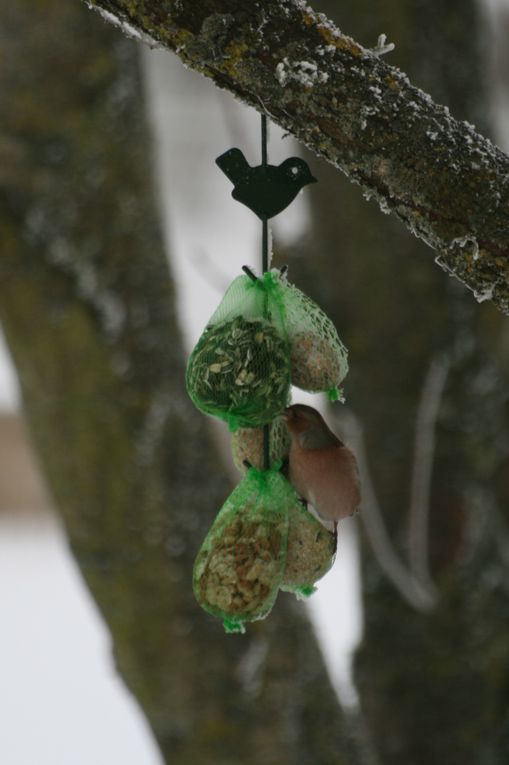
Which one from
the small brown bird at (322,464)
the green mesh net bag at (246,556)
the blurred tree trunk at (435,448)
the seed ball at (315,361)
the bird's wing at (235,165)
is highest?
the blurred tree trunk at (435,448)

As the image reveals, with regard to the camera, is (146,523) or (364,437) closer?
(146,523)

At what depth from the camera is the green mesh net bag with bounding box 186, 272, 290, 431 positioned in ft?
4.33

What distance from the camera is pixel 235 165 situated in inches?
50.5

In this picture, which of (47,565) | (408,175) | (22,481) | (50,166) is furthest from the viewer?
(22,481)

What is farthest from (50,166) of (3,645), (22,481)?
(22,481)

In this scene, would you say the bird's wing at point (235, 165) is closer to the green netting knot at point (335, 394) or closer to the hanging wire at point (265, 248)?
the hanging wire at point (265, 248)

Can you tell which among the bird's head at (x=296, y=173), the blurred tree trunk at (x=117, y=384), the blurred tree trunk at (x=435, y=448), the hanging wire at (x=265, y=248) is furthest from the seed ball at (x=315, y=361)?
the blurred tree trunk at (x=435, y=448)

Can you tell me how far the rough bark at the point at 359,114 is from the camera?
1.12 m

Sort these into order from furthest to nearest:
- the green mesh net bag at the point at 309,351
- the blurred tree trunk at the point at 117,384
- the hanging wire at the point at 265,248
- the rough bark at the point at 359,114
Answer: the blurred tree trunk at the point at 117,384
the green mesh net bag at the point at 309,351
the hanging wire at the point at 265,248
the rough bark at the point at 359,114

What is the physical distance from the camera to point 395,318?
3139 millimetres

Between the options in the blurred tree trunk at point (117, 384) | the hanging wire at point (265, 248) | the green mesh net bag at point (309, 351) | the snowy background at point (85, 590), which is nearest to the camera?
the hanging wire at point (265, 248)

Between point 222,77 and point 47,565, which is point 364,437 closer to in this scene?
point 222,77

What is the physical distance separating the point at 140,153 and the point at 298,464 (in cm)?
149

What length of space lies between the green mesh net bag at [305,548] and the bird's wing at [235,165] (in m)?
0.46
